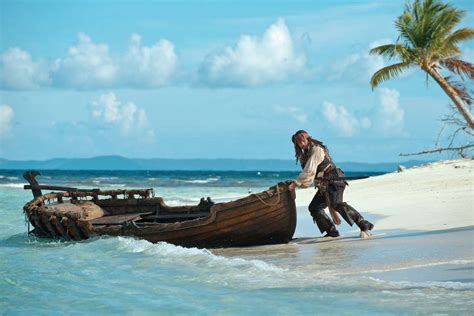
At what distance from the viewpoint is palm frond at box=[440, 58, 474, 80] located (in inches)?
597

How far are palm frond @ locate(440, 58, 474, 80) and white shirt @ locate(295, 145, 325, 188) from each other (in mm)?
4603

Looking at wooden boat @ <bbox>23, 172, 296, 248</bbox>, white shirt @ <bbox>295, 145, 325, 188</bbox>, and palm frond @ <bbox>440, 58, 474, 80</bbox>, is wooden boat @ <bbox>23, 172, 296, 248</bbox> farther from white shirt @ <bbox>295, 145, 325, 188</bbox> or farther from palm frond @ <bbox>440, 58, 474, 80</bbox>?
palm frond @ <bbox>440, 58, 474, 80</bbox>

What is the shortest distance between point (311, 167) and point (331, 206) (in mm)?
729

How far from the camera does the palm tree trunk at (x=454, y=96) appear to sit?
45.4 ft

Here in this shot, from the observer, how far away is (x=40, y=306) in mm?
8891

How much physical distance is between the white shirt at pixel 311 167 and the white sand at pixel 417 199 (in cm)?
257

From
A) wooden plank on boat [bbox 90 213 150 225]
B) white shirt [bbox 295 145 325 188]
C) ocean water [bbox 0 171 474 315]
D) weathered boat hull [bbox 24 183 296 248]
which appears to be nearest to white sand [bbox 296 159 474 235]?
ocean water [bbox 0 171 474 315]

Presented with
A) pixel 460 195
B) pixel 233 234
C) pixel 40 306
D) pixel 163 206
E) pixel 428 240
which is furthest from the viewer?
pixel 460 195

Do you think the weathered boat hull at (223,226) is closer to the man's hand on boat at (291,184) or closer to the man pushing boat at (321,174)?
the man's hand on boat at (291,184)

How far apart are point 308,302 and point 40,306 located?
294cm

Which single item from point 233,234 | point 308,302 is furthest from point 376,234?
point 308,302

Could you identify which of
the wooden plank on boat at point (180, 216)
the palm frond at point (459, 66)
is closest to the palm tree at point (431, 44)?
the palm frond at point (459, 66)

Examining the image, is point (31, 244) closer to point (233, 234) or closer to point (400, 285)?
point (233, 234)

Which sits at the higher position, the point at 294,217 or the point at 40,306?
the point at 294,217
